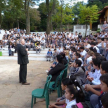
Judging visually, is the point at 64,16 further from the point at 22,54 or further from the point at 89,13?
the point at 22,54

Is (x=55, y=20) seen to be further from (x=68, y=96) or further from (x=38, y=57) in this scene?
(x=68, y=96)

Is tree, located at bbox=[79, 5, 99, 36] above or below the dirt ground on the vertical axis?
above

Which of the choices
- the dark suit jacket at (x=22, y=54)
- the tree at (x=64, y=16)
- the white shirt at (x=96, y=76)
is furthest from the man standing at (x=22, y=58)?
the tree at (x=64, y=16)

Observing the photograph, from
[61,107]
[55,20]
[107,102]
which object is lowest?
[61,107]

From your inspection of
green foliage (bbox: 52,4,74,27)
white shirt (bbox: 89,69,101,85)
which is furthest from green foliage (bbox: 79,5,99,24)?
white shirt (bbox: 89,69,101,85)

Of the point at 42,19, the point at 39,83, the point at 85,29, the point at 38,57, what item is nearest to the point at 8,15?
the point at 42,19

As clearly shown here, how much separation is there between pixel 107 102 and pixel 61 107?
1293 mm

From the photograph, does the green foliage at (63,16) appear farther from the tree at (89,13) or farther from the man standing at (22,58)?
the man standing at (22,58)

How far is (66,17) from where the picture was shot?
1145 inches

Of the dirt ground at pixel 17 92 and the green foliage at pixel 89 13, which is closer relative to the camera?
the dirt ground at pixel 17 92

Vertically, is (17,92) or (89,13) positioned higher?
(89,13)

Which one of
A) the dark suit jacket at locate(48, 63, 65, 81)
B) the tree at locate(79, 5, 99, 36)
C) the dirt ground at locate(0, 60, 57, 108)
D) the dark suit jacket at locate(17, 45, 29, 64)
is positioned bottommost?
the dirt ground at locate(0, 60, 57, 108)

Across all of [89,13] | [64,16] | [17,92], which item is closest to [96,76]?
[17,92]

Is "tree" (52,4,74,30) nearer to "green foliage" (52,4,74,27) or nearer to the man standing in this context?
"green foliage" (52,4,74,27)
